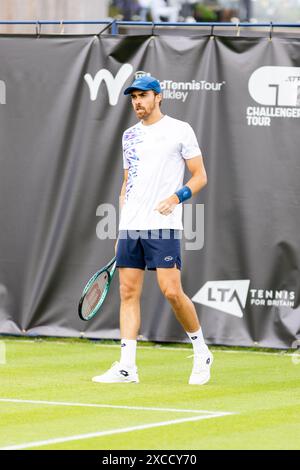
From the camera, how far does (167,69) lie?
10977mm

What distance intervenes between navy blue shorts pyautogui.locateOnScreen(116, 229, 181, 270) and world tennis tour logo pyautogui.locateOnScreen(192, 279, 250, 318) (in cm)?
262

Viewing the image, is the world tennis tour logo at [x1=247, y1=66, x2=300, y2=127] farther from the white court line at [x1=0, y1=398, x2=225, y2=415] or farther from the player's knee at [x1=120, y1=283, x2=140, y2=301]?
the white court line at [x1=0, y1=398, x2=225, y2=415]

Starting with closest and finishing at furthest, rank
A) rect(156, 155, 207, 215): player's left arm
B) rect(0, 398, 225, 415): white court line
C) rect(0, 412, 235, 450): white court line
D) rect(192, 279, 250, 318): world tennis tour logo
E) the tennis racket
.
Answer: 1. rect(0, 412, 235, 450): white court line
2. rect(0, 398, 225, 415): white court line
3. rect(156, 155, 207, 215): player's left arm
4. the tennis racket
5. rect(192, 279, 250, 318): world tennis tour logo

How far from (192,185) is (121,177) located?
3.03 m

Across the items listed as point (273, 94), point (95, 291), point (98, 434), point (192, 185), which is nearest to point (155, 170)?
point (192, 185)

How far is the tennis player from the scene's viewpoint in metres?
8.16

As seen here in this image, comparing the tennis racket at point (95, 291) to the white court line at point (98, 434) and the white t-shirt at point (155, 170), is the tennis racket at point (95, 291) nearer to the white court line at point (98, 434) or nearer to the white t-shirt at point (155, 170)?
the white t-shirt at point (155, 170)

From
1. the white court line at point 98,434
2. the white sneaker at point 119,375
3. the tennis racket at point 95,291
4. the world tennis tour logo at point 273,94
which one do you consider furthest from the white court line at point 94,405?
the world tennis tour logo at point 273,94

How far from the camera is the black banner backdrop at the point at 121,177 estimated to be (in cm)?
1071

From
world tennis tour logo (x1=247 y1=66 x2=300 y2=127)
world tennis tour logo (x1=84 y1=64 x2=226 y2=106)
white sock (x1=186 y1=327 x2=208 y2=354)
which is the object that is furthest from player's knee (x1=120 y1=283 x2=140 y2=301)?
world tennis tour logo (x1=84 y1=64 x2=226 y2=106)

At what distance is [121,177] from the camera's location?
11.1 m

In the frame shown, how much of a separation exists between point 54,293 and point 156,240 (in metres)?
3.33
